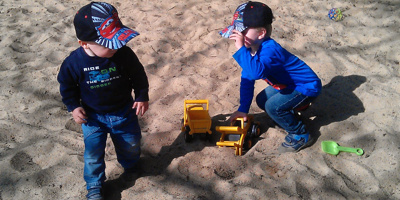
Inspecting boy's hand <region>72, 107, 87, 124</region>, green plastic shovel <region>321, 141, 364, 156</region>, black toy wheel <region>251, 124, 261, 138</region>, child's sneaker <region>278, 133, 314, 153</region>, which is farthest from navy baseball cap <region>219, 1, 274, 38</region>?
boy's hand <region>72, 107, 87, 124</region>

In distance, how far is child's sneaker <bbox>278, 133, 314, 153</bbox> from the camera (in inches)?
120

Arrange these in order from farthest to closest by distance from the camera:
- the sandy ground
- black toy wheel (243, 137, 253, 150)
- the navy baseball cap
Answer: black toy wheel (243, 137, 253, 150) < the sandy ground < the navy baseball cap

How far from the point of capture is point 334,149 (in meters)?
3.02

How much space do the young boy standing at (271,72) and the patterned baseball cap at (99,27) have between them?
2.82ft

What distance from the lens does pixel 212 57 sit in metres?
4.34

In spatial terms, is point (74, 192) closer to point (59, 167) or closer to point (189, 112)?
point (59, 167)

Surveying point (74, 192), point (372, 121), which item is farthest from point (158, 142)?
point (372, 121)

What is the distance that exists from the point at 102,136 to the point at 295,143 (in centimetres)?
161

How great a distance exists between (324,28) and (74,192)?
3.74m

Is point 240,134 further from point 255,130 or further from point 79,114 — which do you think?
point 79,114

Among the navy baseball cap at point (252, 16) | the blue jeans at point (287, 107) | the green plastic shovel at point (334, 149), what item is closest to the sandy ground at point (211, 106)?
the green plastic shovel at point (334, 149)

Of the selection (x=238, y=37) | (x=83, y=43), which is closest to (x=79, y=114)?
(x=83, y=43)

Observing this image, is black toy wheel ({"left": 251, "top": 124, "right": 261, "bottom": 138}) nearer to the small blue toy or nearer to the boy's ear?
the boy's ear

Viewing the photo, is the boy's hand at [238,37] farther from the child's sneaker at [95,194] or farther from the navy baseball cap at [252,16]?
the child's sneaker at [95,194]
